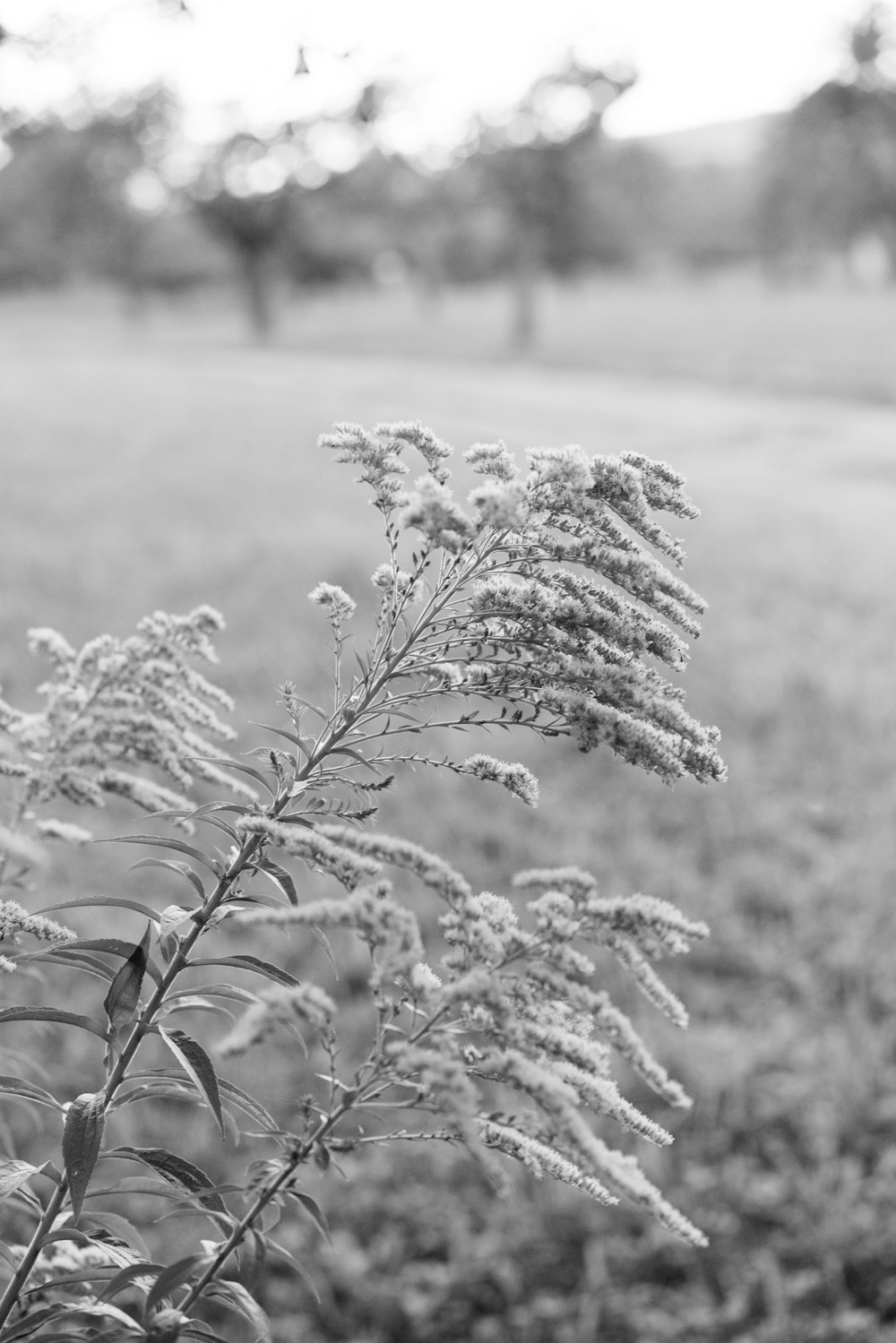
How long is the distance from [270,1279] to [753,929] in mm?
2991

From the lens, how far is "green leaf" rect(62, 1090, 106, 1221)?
1215mm

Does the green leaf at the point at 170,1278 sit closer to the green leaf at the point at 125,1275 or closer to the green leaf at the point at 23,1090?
the green leaf at the point at 125,1275

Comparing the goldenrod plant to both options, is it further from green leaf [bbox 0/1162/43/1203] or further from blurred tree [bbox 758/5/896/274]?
blurred tree [bbox 758/5/896/274]

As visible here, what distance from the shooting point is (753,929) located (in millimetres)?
6266

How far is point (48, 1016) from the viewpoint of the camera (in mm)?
1296

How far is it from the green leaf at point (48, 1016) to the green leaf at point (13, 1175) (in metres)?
0.16

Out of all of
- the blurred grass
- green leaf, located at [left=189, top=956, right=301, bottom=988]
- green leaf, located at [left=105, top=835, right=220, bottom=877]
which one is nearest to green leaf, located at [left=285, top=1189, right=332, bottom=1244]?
→ green leaf, located at [left=189, top=956, right=301, bottom=988]

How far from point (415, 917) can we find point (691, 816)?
20.5ft

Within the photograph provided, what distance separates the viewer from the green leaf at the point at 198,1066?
4.17ft

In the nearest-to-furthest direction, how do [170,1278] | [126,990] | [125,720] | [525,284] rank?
[170,1278] < [126,990] < [125,720] < [525,284]

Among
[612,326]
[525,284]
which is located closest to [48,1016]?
[612,326]

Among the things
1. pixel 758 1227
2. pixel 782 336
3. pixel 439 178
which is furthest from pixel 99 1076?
pixel 439 178

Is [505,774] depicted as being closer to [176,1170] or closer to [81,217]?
[176,1170]

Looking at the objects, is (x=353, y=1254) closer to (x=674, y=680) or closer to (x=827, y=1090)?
(x=827, y=1090)
